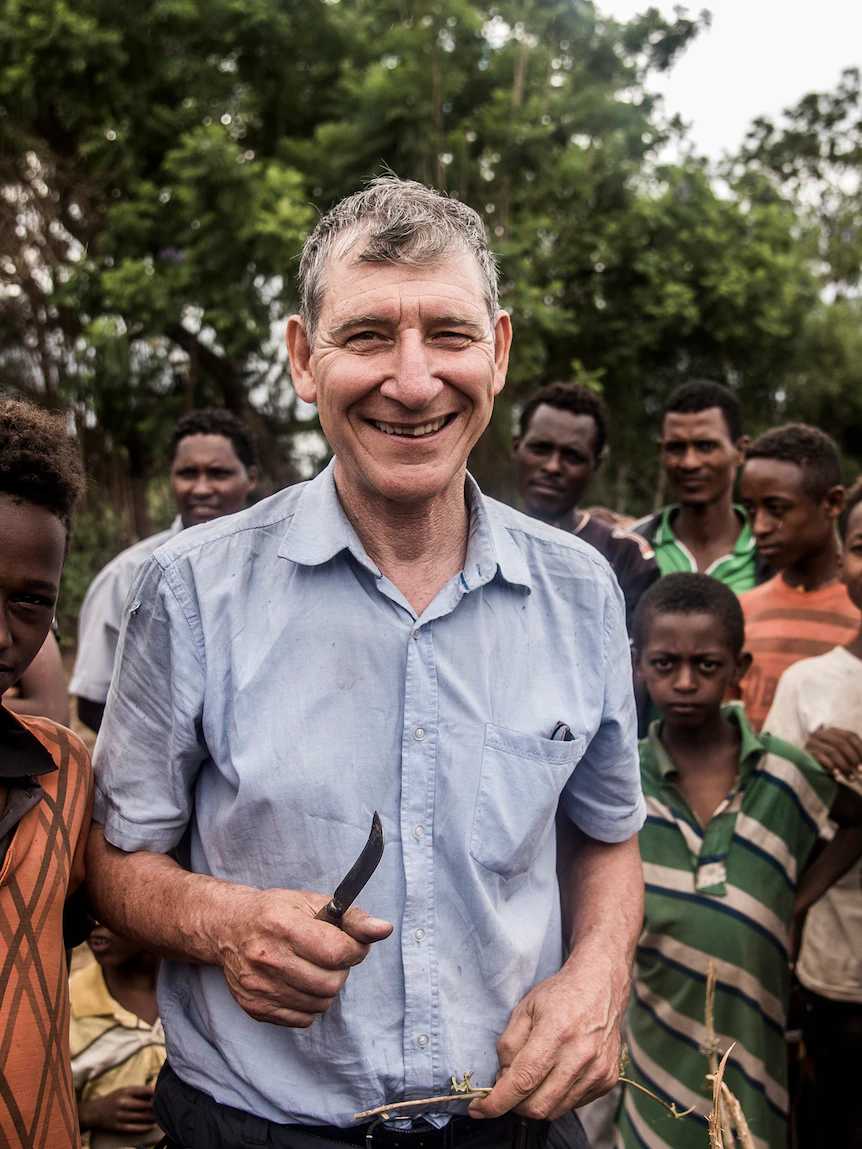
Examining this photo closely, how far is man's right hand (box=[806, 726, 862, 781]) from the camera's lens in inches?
106

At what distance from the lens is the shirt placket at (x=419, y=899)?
163 centimetres

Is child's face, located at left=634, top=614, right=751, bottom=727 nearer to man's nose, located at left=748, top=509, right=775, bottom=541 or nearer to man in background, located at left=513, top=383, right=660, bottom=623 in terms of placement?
man's nose, located at left=748, top=509, right=775, bottom=541

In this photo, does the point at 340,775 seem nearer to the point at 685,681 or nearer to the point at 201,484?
the point at 685,681

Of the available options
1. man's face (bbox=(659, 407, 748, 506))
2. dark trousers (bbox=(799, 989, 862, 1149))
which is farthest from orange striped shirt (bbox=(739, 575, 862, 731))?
dark trousers (bbox=(799, 989, 862, 1149))

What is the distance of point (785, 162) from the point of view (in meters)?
22.7

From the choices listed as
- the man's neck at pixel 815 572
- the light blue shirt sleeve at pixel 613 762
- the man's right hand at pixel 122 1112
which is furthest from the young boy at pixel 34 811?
the man's neck at pixel 815 572

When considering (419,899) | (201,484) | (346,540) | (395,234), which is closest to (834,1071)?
(419,899)

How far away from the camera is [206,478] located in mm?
4195

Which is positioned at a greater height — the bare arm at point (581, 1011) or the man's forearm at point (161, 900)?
the man's forearm at point (161, 900)

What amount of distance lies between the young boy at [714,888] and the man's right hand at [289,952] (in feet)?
5.04

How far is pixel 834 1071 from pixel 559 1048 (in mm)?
1752

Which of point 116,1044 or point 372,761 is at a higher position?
point 372,761

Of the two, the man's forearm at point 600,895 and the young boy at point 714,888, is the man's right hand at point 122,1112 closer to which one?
the young boy at point 714,888

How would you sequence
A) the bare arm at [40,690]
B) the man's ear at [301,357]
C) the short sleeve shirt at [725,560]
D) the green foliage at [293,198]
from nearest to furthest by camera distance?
the man's ear at [301,357] → the bare arm at [40,690] → the short sleeve shirt at [725,560] → the green foliage at [293,198]
